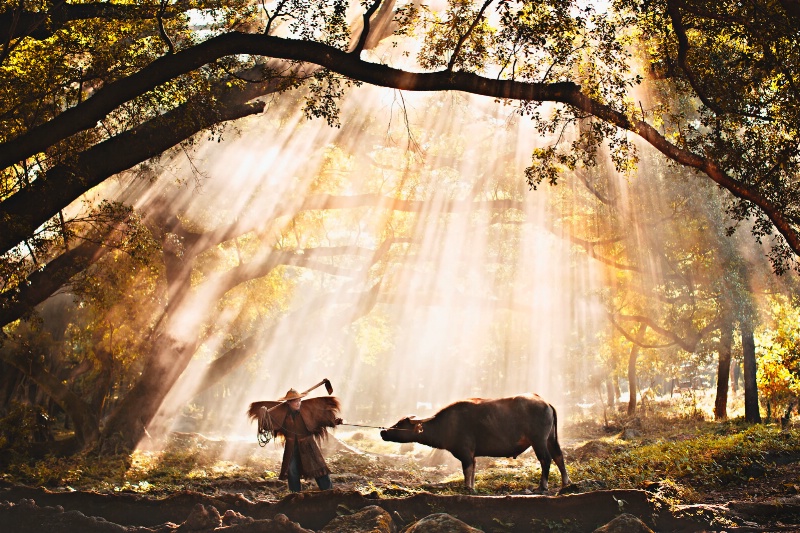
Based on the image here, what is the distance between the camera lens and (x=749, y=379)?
22.4m

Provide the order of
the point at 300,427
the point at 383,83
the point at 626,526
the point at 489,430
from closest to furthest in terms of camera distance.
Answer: the point at 626,526
the point at 383,83
the point at 300,427
the point at 489,430

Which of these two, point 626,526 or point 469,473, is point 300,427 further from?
point 626,526

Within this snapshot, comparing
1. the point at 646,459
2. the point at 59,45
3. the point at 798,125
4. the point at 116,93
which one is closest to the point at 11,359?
the point at 59,45

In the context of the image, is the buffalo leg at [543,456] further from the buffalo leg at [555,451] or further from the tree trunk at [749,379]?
the tree trunk at [749,379]

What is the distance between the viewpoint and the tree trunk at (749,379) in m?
21.7

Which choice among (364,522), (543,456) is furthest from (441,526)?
(543,456)

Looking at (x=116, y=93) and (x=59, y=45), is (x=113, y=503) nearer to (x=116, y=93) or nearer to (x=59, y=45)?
(x=116, y=93)

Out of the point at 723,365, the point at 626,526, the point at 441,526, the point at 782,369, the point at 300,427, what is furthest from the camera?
the point at 723,365

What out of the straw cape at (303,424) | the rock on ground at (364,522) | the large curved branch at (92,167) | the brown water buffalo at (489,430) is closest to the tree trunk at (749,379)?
the brown water buffalo at (489,430)

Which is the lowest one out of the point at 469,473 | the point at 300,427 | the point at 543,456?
the point at 469,473

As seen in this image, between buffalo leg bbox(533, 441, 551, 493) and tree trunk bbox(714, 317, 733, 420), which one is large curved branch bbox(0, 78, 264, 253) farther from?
tree trunk bbox(714, 317, 733, 420)

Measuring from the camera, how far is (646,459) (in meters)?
14.7

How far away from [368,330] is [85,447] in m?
20.6

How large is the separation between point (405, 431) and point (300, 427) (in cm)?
230
